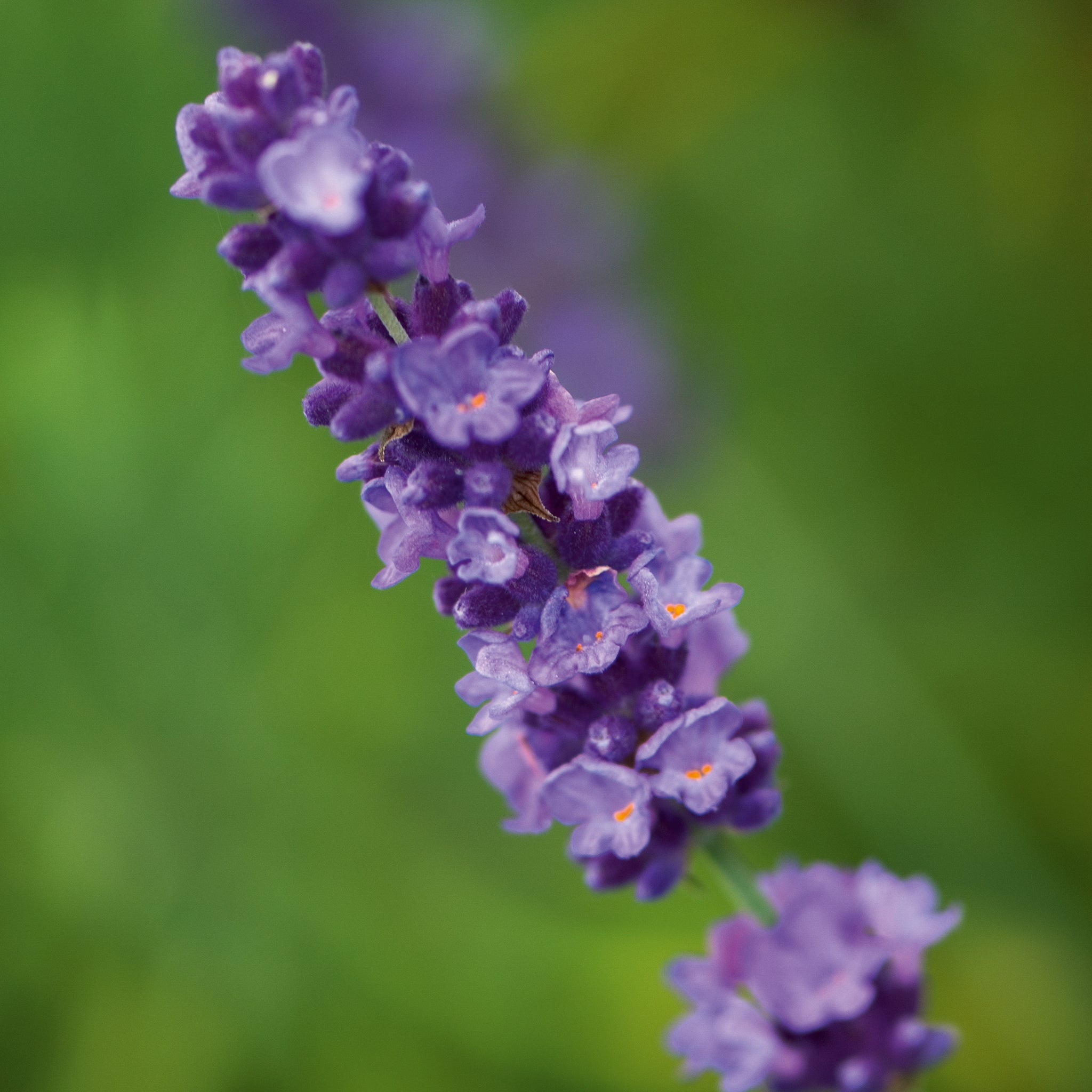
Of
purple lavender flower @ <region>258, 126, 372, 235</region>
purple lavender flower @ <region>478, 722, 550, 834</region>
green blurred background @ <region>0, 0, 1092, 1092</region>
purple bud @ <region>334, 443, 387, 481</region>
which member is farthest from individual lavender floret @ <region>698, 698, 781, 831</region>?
green blurred background @ <region>0, 0, 1092, 1092</region>

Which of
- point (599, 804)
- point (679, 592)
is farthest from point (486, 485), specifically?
point (599, 804)

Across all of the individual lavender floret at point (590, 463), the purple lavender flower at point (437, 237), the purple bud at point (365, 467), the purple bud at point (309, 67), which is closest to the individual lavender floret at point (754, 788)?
the individual lavender floret at point (590, 463)

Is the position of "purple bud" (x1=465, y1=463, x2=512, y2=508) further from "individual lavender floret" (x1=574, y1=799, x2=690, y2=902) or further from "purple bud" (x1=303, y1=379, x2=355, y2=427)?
"individual lavender floret" (x1=574, y1=799, x2=690, y2=902)

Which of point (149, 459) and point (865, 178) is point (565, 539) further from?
point (865, 178)

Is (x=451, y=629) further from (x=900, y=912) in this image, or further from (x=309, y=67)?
(x=309, y=67)

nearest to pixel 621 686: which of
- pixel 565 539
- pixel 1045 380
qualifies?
pixel 565 539

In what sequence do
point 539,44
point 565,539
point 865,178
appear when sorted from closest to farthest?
point 565,539
point 865,178
point 539,44
